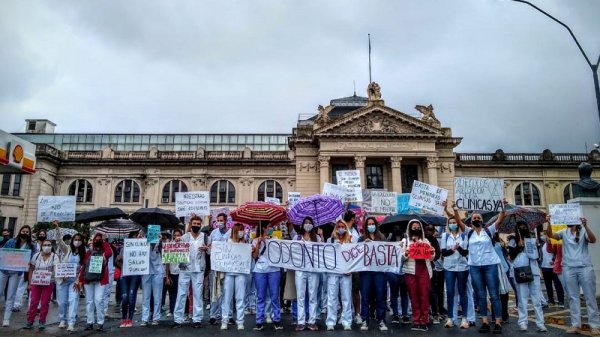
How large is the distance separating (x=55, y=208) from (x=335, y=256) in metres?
9.76

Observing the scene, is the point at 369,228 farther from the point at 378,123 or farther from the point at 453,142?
the point at 453,142

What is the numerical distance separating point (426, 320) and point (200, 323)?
16.4 ft

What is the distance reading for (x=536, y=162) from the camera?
46.7 meters

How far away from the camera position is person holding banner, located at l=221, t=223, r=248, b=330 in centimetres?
977

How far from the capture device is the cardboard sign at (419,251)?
9617mm

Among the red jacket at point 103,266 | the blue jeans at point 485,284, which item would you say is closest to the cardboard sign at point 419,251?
the blue jeans at point 485,284

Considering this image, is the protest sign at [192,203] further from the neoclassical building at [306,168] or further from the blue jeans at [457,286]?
the neoclassical building at [306,168]

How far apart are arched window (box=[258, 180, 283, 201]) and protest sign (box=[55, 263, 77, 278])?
3567cm

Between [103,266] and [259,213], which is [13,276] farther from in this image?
[259,213]

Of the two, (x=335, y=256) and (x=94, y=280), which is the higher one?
(x=335, y=256)

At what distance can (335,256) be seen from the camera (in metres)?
10.0

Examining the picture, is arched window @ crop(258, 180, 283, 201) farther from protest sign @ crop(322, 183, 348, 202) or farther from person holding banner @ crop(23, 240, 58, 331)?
person holding banner @ crop(23, 240, 58, 331)

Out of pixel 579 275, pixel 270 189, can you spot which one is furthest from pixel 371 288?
pixel 270 189

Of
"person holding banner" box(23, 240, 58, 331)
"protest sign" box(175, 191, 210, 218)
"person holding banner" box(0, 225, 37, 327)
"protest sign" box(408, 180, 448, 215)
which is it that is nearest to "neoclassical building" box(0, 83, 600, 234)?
"protest sign" box(408, 180, 448, 215)
